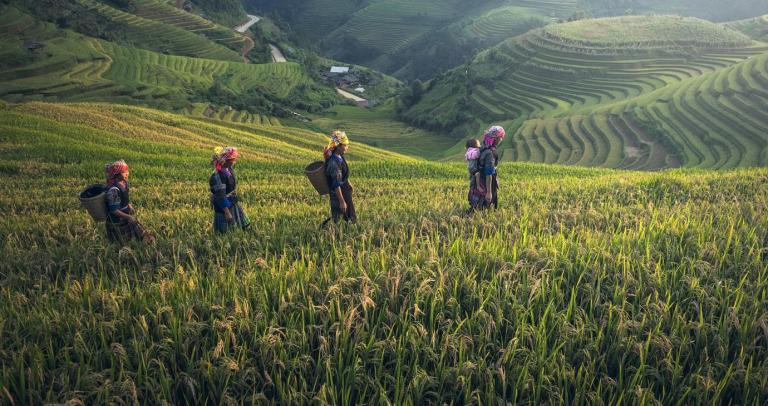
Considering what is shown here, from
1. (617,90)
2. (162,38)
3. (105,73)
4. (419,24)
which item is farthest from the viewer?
(419,24)

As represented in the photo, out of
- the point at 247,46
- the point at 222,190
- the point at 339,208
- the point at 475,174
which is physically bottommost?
the point at 339,208

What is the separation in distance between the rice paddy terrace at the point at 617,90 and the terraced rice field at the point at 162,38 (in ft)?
162

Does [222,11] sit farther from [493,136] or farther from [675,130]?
[493,136]

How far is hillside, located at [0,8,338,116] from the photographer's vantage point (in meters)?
54.1

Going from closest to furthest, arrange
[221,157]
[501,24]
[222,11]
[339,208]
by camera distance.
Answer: [221,157]
[339,208]
[501,24]
[222,11]

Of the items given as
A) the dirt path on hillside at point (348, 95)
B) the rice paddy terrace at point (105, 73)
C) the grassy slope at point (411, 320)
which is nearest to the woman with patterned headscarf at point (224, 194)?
the grassy slope at point (411, 320)

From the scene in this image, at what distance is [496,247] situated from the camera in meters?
4.65

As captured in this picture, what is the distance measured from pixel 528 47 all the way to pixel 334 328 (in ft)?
336

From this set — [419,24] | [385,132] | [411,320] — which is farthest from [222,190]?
[419,24]

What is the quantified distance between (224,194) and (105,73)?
241ft

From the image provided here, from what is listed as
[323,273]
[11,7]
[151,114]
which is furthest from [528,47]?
[323,273]

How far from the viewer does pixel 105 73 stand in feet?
218

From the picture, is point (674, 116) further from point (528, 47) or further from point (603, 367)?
point (603, 367)

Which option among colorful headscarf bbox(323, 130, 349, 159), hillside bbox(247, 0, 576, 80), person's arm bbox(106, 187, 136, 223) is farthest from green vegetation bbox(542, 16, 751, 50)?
person's arm bbox(106, 187, 136, 223)
